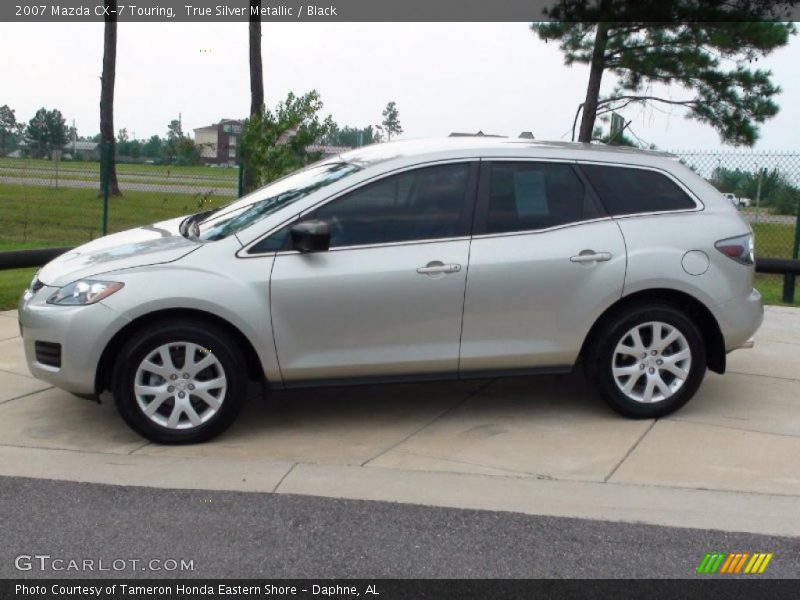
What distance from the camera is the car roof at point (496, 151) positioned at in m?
6.41

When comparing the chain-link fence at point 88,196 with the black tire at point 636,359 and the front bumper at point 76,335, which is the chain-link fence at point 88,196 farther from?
the black tire at point 636,359

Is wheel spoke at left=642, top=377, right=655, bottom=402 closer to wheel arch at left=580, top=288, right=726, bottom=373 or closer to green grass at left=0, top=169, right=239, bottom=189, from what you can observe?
wheel arch at left=580, top=288, right=726, bottom=373

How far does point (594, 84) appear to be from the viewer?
65.3 ft

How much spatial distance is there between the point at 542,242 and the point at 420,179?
0.84m

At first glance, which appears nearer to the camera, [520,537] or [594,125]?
[520,537]

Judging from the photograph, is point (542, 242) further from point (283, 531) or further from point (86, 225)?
point (86, 225)

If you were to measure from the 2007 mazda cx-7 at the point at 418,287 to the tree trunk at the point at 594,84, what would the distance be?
510 inches

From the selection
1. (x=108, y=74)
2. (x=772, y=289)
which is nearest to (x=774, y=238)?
(x=772, y=289)

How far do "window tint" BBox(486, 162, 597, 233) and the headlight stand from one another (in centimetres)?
227

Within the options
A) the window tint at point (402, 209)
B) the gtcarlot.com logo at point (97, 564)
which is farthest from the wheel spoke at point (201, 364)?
the gtcarlot.com logo at point (97, 564)

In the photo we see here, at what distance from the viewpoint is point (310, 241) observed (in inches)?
231

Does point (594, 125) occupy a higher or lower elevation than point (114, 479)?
higher

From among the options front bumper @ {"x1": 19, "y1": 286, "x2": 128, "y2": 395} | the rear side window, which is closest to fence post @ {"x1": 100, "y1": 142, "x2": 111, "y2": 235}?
front bumper @ {"x1": 19, "y1": 286, "x2": 128, "y2": 395}

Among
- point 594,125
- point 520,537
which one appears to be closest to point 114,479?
point 520,537
